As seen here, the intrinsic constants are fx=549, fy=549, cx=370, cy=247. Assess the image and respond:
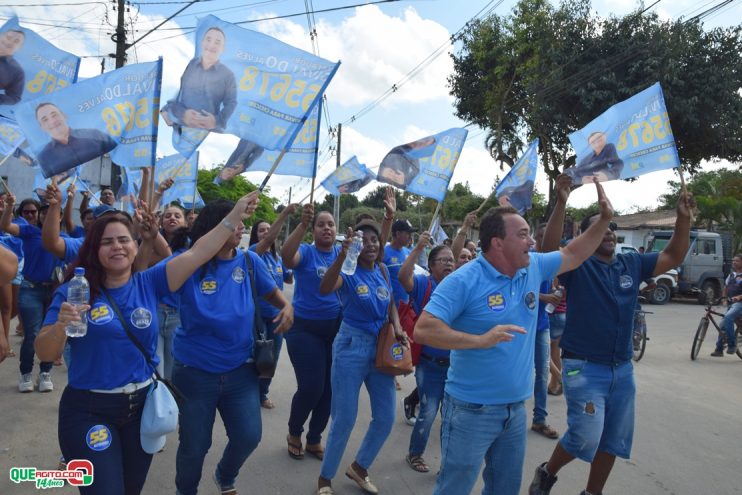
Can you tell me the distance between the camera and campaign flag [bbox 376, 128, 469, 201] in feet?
21.5

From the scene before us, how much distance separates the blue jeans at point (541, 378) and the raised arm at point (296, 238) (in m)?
2.70

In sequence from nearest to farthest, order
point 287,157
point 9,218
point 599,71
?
1. point 287,157
2. point 9,218
3. point 599,71

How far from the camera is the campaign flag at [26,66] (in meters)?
5.52

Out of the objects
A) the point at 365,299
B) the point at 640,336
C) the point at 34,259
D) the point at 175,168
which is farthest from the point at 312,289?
the point at 640,336

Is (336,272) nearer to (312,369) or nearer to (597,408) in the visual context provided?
(312,369)

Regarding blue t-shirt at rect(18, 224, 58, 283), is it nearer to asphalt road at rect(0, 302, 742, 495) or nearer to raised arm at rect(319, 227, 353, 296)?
asphalt road at rect(0, 302, 742, 495)

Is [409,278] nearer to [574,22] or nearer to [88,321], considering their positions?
[88,321]

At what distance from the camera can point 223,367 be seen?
3.20m

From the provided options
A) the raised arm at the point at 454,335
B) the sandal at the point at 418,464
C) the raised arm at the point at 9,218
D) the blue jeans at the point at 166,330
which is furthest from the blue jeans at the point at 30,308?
the raised arm at the point at 454,335

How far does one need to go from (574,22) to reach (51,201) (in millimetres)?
19306

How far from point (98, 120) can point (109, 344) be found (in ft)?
8.51

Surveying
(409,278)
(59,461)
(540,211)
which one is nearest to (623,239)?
(540,211)

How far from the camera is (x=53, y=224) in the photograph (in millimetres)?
4203

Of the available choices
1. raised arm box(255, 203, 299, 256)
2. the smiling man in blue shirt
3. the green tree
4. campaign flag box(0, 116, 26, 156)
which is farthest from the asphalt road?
the green tree
